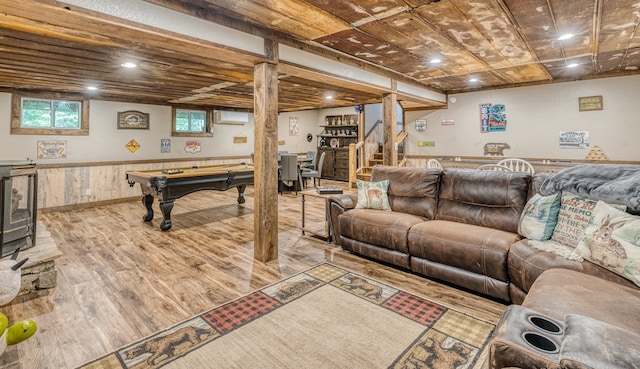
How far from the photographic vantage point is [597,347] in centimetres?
97

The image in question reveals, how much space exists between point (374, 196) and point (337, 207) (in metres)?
0.43

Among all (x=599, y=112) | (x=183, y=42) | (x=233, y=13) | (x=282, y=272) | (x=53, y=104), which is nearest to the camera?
(x=183, y=42)

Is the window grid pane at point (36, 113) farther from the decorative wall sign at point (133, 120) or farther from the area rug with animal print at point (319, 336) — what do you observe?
the area rug with animal print at point (319, 336)

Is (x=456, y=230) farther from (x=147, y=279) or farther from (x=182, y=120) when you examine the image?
(x=182, y=120)

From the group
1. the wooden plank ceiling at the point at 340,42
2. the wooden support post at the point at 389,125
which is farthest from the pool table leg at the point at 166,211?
the wooden support post at the point at 389,125

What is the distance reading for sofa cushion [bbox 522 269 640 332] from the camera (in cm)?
137

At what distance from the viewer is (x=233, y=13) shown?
2.71 meters

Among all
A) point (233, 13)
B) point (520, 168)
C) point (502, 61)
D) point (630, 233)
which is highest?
point (502, 61)

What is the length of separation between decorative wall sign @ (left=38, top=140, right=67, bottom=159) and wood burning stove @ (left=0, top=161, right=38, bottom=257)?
12.0 feet

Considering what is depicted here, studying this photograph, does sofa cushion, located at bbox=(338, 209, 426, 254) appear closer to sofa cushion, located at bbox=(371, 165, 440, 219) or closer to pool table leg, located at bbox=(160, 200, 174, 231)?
sofa cushion, located at bbox=(371, 165, 440, 219)

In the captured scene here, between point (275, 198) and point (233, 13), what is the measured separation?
1.73m

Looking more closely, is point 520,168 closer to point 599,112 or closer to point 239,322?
point 599,112

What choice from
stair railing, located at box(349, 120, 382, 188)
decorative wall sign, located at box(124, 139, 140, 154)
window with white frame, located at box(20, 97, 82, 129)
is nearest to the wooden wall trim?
decorative wall sign, located at box(124, 139, 140, 154)

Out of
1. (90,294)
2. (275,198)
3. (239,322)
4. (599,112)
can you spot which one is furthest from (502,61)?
(90,294)
